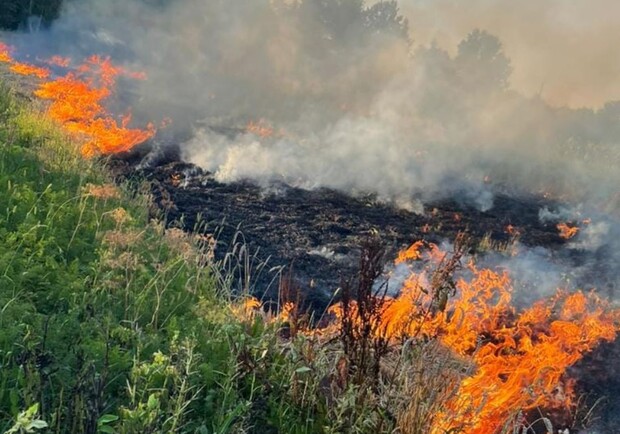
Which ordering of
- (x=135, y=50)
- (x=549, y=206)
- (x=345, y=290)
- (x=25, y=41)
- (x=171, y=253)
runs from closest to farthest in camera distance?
(x=345, y=290)
(x=171, y=253)
(x=549, y=206)
(x=25, y=41)
(x=135, y=50)

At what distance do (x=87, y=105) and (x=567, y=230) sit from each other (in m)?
13.1

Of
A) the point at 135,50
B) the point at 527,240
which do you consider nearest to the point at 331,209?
the point at 527,240

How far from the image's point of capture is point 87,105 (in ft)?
48.6

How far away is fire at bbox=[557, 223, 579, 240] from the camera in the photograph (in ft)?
41.5

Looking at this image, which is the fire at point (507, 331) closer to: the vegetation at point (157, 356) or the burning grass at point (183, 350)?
the burning grass at point (183, 350)

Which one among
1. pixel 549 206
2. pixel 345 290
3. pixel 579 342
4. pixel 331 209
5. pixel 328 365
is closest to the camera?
pixel 345 290

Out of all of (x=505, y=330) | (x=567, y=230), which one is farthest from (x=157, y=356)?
(x=567, y=230)

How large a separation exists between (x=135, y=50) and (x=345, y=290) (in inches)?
989

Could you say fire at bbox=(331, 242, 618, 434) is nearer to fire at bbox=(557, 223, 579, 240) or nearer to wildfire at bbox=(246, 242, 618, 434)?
wildfire at bbox=(246, 242, 618, 434)

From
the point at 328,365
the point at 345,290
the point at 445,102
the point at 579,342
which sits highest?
the point at 445,102

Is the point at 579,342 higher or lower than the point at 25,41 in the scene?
lower

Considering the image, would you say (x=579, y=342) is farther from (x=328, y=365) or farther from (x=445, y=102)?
(x=445, y=102)

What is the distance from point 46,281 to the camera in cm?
396

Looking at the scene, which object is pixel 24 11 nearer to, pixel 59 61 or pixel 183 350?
pixel 59 61
